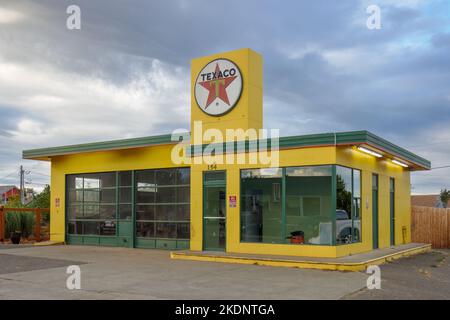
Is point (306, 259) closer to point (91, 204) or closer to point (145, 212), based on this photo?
point (145, 212)

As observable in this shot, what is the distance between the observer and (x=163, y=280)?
1238 cm

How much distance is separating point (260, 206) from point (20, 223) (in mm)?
14589

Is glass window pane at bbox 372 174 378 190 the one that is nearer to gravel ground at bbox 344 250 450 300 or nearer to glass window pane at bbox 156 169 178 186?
gravel ground at bbox 344 250 450 300

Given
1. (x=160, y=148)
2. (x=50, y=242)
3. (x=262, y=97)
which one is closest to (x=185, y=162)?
(x=160, y=148)

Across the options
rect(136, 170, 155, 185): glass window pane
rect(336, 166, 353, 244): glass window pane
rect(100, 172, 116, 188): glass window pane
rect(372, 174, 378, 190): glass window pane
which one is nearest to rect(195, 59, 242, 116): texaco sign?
rect(136, 170, 155, 185): glass window pane

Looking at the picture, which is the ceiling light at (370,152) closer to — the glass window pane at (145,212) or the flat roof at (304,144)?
the flat roof at (304,144)

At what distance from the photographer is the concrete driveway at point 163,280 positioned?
34.4ft

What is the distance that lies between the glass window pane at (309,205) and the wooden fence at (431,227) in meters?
10.2

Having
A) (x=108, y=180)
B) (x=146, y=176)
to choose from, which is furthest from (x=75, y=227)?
(x=146, y=176)

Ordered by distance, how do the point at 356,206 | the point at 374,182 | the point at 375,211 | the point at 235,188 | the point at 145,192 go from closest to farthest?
the point at 356,206, the point at 235,188, the point at 374,182, the point at 375,211, the point at 145,192

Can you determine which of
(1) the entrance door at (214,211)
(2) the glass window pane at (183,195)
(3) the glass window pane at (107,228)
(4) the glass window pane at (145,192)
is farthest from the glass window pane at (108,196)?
(1) the entrance door at (214,211)

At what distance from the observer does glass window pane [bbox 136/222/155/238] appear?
20.8 metres

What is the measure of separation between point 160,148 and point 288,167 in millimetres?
6282

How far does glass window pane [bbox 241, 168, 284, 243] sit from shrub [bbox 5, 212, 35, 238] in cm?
1397
